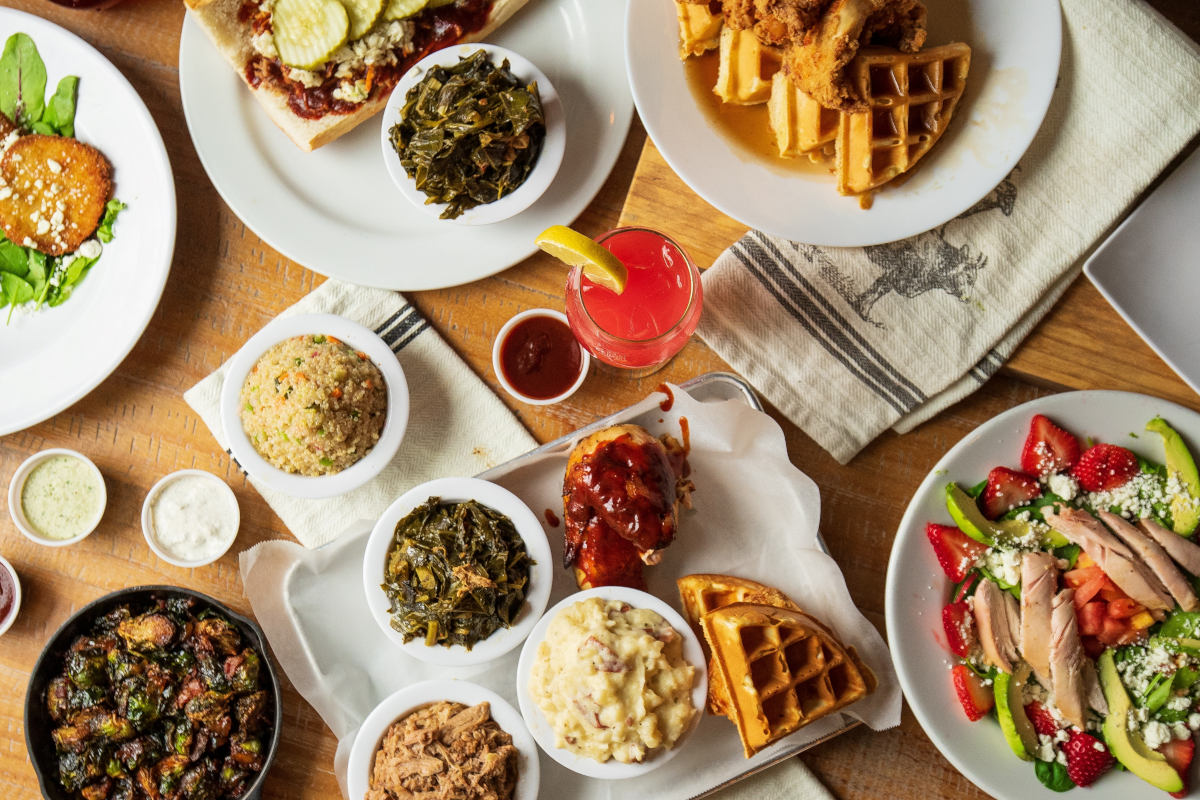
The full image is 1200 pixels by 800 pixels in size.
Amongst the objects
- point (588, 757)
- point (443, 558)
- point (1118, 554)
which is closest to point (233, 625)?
point (443, 558)

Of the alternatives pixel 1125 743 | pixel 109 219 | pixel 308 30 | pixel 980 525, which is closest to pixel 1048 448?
pixel 980 525

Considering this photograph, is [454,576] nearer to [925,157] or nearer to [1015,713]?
[1015,713]

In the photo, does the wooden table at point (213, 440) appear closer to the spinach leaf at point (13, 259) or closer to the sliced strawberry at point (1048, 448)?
the sliced strawberry at point (1048, 448)

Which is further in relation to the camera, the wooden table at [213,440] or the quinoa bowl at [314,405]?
the wooden table at [213,440]

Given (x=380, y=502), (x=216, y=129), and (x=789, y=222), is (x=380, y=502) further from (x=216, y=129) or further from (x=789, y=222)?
(x=789, y=222)

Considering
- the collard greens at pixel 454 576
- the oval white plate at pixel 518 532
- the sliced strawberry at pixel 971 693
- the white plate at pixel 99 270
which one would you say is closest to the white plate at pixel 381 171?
the white plate at pixel 99 270

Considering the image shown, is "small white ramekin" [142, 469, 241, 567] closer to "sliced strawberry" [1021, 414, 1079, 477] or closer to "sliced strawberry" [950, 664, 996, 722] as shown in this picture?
"sliced strawberry" [950, 664, 996, 722]
